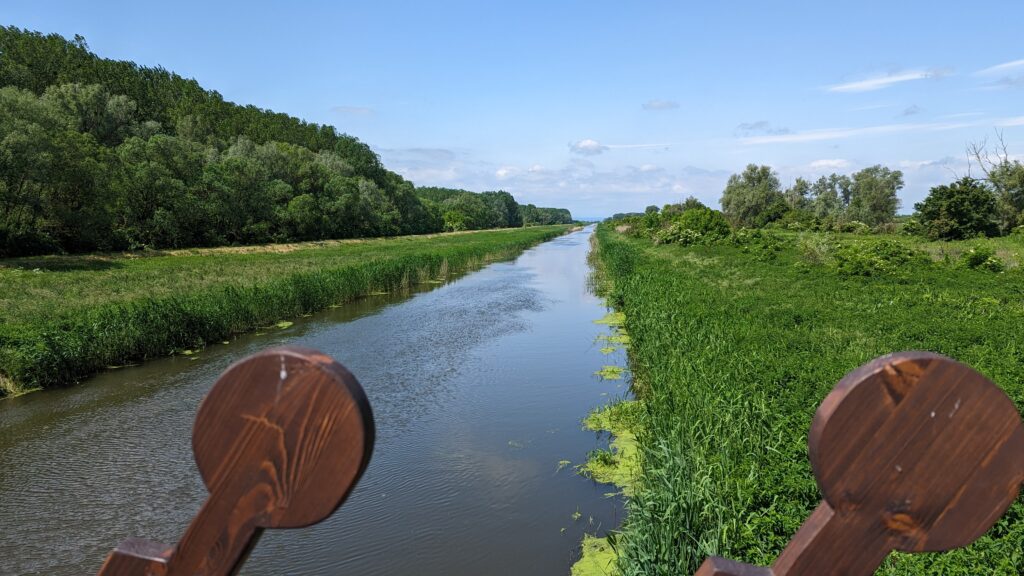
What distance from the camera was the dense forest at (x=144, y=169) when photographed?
94.1ft

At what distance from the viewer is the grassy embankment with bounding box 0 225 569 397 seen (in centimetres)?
1196

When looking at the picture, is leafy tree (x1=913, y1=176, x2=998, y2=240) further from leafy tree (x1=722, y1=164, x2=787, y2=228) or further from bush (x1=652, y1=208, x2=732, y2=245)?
leafy tree (x1=722, y1=164, x2=787, y2=228)

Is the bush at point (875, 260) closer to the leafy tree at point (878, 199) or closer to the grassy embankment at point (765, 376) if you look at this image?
the grassy embankment at point (765, 376)

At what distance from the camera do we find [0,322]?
13.1 meters

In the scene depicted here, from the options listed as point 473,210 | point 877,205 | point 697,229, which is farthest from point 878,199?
point 473,210

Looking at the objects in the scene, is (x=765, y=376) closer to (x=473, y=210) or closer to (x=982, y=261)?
(x=982, y=261)

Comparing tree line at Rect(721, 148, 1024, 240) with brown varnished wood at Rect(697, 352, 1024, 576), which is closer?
brown varnished wood at Rect(697, 352, 1024, 576)

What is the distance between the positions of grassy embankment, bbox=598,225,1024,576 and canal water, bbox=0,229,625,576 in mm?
1317

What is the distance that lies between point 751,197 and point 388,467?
6665cm

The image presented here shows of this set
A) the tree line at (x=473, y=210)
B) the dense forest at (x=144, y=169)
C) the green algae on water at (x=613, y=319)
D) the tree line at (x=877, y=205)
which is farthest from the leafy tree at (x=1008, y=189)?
the tree line at (x=473, y=210)

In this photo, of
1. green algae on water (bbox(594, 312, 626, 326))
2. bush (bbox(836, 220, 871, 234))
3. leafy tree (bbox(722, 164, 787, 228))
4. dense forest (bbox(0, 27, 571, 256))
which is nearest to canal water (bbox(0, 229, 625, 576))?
green algae on water (bbox(594, 312, 626, 326))

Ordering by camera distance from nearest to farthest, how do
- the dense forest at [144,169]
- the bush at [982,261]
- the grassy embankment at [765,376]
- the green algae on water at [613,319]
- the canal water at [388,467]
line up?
the grassy embankment at [765,376] < the canal water at [388,467] < the bush at [982,261] < the green algae on water at [613,319] < the dense forest at [144,169]

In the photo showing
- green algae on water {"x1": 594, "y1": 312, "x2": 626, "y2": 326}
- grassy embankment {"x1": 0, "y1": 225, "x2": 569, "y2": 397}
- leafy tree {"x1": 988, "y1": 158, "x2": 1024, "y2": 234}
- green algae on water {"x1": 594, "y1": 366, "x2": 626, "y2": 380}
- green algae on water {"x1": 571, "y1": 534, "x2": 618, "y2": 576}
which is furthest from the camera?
leafy tree {"x1": 988, "y1": 158, "x2": 1024, "y2": 234}

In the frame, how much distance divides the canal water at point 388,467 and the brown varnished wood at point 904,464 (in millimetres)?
6088
